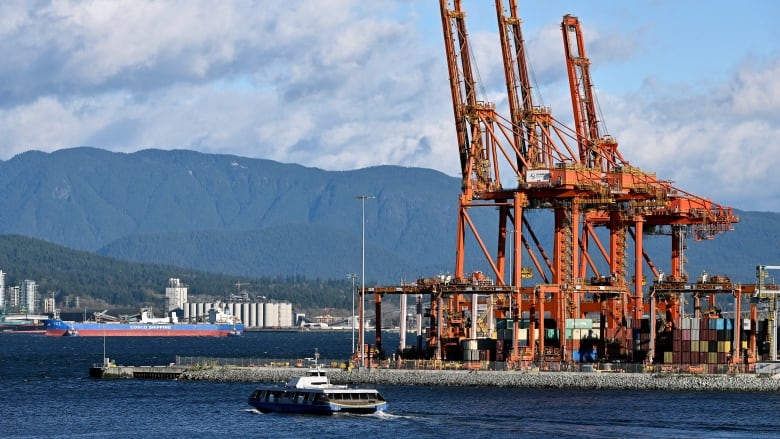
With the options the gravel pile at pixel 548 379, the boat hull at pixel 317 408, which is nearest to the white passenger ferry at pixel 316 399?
the boat hull at pixel 317 408

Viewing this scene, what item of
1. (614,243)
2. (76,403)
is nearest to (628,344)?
(614,243)

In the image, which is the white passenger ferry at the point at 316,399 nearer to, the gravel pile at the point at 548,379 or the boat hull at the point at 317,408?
the boat hull at the point at 317,408

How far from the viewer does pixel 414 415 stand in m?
90.1

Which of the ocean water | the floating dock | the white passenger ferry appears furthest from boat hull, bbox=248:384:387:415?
the floating dock

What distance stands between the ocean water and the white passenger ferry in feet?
2.03

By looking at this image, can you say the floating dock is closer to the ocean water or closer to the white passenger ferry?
the ocean water

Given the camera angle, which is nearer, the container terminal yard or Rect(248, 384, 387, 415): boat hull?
Rect(248, 384, 387, 415): boat hull

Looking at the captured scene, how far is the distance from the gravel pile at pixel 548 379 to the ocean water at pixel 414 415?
212 centimetres

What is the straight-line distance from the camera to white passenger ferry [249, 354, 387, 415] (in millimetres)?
89688

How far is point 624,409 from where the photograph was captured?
9444cm

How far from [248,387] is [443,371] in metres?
14.7

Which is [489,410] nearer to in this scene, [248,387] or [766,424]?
[766,424]

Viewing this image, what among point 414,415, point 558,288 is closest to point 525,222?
point 558,288

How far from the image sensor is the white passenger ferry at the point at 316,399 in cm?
8969
